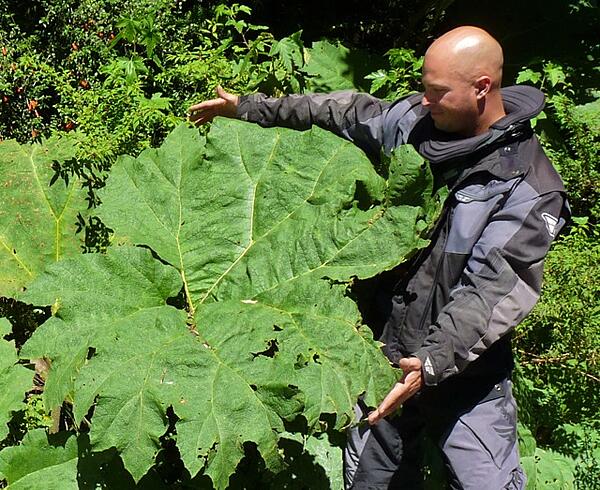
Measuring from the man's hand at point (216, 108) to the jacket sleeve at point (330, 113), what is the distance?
5 cm

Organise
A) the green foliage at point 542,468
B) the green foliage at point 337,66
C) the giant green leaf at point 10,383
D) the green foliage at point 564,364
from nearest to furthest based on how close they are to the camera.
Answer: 1. the giant green leaf at point 10,383
2. the green foliage at point 542,468
3. the green foliage at point 564,364
4. the green foliage at point 337,66

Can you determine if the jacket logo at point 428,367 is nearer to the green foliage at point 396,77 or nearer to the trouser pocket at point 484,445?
the trouser pocket at point 484,445

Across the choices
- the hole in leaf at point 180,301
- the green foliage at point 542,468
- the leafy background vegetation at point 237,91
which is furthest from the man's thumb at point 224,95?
the green foliage at point 542,468

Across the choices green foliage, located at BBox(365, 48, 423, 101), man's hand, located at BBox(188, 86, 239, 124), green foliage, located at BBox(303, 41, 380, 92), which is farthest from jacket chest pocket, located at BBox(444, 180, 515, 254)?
green foliage, located at BBox(303, 41, 380, 92)

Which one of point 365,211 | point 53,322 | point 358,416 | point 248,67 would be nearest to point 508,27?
point 248,67

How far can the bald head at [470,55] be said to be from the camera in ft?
9.82

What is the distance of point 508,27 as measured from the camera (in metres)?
5.82

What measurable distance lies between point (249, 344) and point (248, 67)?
67.8 inches

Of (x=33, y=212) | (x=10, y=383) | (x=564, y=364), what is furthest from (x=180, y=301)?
(x=564, y=364)

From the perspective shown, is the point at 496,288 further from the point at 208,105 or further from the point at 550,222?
the point at 208,105

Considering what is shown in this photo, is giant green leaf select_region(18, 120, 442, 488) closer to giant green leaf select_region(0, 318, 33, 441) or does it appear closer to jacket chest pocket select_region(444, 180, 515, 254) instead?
jacket chest pocket select_region(444, 180, 515, 254)

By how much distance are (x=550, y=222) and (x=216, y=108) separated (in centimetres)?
154

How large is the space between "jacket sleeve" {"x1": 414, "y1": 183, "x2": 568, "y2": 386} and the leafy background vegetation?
93 cm

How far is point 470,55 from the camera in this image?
2.99 m
